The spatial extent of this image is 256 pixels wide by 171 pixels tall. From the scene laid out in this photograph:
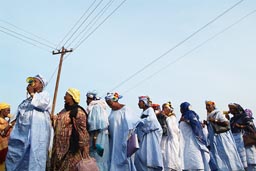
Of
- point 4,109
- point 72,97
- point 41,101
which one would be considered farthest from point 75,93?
point 4,109

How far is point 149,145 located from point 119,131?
1083 mm

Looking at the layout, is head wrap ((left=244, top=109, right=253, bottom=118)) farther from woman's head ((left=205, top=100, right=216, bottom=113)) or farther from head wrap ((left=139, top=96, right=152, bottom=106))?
head wrap ((left=139, top=96, right=152, bottom=106))

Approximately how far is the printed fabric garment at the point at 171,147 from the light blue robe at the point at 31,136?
336 centimetres

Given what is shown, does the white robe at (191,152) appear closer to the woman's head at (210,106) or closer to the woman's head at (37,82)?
the woman's head at (210,106)

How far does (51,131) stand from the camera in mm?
5488

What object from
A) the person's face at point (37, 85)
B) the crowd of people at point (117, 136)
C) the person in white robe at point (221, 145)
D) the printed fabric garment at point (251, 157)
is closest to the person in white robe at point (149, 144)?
the crowd of people at point (117, 136)

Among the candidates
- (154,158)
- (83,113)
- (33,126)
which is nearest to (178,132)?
(154,158)

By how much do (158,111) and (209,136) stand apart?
161cm

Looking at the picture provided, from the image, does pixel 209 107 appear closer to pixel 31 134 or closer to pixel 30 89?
pixel 30 89

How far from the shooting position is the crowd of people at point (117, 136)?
5.18 m

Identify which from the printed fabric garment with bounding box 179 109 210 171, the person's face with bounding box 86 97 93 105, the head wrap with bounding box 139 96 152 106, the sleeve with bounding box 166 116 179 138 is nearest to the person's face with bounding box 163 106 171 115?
the sleeve with bounding box 166 116 179 138

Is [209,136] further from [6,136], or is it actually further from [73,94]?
[6,136]

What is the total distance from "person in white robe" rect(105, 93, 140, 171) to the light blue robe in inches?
52.9

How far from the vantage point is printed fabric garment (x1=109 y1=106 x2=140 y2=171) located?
6.14 m
